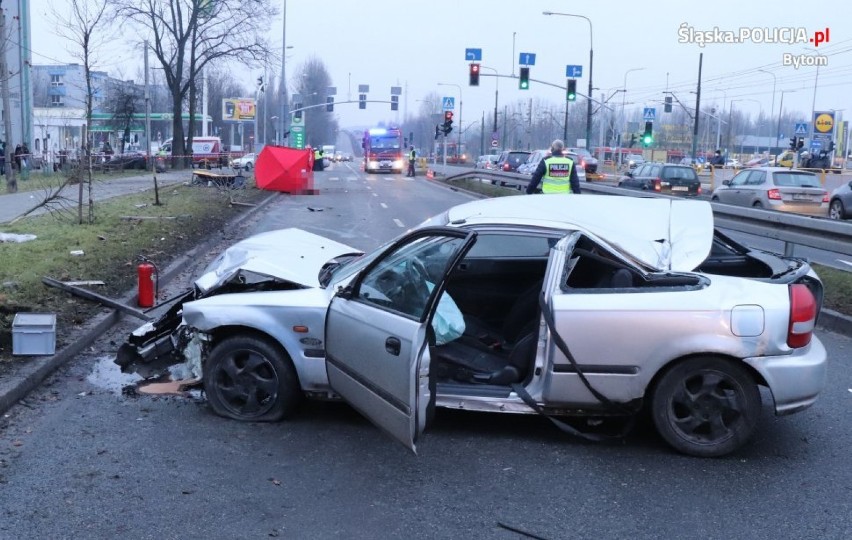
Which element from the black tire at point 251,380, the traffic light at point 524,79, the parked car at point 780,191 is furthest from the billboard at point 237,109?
the black tire at point 251,380

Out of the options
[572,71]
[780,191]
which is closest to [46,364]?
[780,191]

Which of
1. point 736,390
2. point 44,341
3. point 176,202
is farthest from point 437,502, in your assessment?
point 176,202

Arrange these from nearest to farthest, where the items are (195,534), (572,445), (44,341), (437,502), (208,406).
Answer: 1. (195,534)
2. (437,502)
3. (572,445)
4. (208,406)
5. (44,341)

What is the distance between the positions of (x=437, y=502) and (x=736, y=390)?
Result: 74.0 inches

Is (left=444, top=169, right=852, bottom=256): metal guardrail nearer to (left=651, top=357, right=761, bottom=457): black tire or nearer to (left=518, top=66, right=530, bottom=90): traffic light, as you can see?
(left=651, top=357, right=761, bottom=457): black tire

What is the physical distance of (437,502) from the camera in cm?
449

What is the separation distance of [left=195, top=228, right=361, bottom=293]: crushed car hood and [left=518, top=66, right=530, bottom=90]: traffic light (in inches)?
1373

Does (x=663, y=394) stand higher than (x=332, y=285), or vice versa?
(x=332, y=285)

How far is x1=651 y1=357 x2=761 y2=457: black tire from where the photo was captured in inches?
197

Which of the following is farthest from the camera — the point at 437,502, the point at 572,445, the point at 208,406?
the point at 208,406

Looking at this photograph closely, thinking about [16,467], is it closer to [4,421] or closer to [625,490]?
[4,421]

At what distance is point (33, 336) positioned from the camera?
6.84m

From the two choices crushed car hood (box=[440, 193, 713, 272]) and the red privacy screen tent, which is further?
the red privacy screen tent

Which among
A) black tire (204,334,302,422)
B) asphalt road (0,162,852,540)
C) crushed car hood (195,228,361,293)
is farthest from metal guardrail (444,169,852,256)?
black tire (204,334,302,422)
